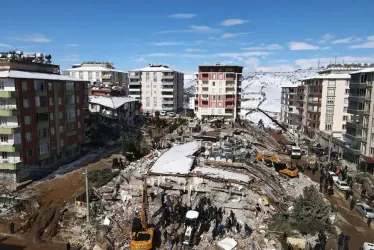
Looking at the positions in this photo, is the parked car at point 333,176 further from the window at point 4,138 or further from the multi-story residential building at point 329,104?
the window at point 4,138

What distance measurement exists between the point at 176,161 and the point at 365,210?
23.3 m

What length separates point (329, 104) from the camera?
7788cm

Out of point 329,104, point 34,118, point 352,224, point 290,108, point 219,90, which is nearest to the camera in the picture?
point 352,224

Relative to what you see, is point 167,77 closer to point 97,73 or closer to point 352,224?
point 97,73

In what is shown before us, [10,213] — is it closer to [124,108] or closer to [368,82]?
[124,108]

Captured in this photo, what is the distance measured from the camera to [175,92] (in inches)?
4530

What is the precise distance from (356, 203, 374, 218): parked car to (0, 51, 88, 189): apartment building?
1752 inches

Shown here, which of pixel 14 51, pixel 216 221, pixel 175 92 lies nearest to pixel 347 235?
pixel 216 221

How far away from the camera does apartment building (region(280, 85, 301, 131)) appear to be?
9850 cm

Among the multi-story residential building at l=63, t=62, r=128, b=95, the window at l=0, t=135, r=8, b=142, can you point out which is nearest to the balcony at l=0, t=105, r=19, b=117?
the window at l=0, t=135, r=8, b=142

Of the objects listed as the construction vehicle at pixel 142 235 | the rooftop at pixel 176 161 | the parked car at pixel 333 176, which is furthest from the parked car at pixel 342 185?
the construction vehicle at pixel 142 235

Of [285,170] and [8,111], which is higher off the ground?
[8,111]

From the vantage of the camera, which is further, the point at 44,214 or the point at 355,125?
the point at 355,125

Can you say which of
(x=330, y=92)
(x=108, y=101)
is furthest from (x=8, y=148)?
(x=330, y=92)
